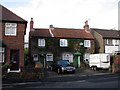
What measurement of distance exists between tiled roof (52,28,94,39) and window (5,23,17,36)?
366 inches

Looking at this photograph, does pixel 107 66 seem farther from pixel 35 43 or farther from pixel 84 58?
pixel 35 43

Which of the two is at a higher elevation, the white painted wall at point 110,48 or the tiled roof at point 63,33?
the tiled roof at point 63,33

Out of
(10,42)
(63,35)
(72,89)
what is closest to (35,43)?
(63,35)

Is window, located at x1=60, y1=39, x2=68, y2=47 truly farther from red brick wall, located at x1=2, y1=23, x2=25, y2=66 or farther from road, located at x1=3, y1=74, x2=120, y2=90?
road, located at x1=3, y1=74, x2=120, y2=90

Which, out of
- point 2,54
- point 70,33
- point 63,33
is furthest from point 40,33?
point 2,54

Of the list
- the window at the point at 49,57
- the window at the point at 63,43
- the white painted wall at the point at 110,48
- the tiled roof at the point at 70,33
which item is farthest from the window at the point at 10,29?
the white painted wall at the point at 110,48

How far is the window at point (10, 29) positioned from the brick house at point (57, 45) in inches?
253

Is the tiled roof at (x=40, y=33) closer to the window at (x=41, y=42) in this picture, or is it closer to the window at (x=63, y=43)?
the window at (x=41, y=42)

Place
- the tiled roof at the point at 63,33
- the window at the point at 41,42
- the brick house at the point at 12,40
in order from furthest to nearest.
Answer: the tiled roof at the point at 63,33 < the window at the point at 41,42 < the brick house at the point at 12,40

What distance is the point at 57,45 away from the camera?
24094 mm

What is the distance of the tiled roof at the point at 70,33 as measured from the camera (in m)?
25.3

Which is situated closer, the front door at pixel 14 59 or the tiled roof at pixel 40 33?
the front door at pixel 14 59

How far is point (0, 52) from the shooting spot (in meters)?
15.7

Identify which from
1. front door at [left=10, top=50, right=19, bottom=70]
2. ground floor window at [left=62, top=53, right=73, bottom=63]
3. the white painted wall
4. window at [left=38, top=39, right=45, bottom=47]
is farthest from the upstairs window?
front door at [left=10, top=50, right=19, bottom=70]
